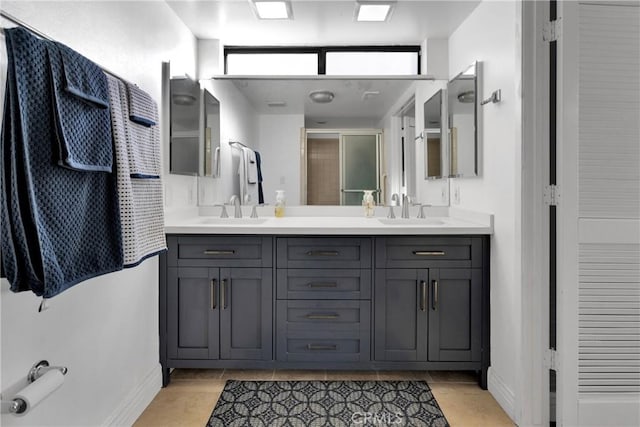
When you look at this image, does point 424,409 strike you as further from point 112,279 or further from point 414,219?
point 112,279

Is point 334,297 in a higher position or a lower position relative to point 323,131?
lower

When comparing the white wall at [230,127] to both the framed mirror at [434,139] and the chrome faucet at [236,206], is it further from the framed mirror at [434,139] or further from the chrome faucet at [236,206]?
the framed mirror at [434,139]

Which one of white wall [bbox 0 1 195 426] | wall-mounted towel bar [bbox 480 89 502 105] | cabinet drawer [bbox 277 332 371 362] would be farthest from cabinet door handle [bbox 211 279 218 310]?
wall-mounted towel bar [bbox 480 89 502 105]

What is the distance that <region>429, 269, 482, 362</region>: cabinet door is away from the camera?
210cm

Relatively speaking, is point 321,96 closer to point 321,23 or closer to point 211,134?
point 321,23

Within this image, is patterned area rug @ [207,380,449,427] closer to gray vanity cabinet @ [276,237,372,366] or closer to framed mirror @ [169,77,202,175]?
gray vanity cabinet @ [276,237,372,366]

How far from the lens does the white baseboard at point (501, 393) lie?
1840 mm

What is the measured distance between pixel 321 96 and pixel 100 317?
1.86 meters

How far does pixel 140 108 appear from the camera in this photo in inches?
61.7

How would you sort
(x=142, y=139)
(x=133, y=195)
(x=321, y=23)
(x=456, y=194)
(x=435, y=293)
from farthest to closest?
(x=456, y=194) → (x=321, y=23) → (x=435, y=293) → (x=142, y=139) → (x=133, y=195)

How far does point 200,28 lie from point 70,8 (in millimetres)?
1261

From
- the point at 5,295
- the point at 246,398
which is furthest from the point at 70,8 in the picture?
the point at 246,398

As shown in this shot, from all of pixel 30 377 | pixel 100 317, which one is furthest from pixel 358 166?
pixel 30 377

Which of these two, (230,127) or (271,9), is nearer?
(271,9)
